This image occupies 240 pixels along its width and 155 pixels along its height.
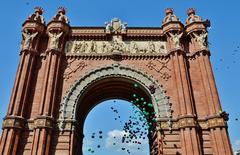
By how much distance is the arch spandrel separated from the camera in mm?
16766

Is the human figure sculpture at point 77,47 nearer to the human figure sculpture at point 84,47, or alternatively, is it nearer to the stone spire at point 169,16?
the human figure sculpture at point 84,47

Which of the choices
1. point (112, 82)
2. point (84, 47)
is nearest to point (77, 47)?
point (84, 47)

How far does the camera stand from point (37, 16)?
20266 millimetres

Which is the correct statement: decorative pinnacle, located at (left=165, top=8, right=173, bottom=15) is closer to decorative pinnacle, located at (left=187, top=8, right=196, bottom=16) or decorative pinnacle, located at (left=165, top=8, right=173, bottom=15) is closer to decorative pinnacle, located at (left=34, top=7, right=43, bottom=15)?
decorative pinnacle, located at (left=187, top=8, right=196, bottom=16)

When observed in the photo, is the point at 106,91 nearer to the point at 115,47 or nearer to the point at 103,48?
the point at 103,48

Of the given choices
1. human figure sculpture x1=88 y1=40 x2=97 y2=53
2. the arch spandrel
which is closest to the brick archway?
the arch spandrel

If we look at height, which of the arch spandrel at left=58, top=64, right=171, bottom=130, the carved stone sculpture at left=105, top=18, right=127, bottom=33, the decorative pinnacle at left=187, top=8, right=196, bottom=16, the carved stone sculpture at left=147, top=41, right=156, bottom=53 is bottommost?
the arch spandrel at left=58, top=64, right=171, bottom=130

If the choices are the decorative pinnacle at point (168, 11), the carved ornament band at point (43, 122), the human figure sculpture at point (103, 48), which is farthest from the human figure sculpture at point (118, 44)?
the carved ornament band at point (43, 122)

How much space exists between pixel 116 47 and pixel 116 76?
7.84ft

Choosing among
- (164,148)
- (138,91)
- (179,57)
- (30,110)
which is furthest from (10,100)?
(179,57)

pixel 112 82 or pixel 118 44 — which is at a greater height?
pixel 118 44

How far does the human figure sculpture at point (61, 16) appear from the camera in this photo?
65.7 feet

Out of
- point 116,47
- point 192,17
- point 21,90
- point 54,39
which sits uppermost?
point 192,17

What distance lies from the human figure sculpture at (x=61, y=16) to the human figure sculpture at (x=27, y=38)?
212cm
